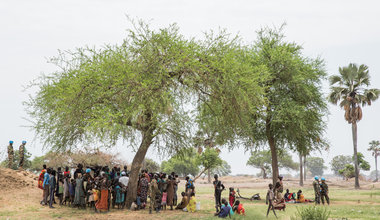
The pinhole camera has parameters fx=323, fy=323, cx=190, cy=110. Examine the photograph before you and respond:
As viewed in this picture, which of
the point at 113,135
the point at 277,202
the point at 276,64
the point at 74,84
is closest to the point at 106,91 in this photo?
the point at 74,84

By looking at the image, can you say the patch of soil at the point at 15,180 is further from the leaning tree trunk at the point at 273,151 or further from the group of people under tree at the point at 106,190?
the leaning tree trunk at the point at 273,151

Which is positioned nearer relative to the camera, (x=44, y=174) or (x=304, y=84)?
(x=44, y=174)

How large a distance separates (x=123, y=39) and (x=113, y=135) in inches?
213

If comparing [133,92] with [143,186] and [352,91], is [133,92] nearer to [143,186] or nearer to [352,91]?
[143,186]

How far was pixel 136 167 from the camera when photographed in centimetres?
1767

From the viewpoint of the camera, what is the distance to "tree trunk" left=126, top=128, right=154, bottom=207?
1734cm

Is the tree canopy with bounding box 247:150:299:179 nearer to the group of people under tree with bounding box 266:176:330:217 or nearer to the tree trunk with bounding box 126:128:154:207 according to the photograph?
the group of people under tree with bounding box 266:176:330:217

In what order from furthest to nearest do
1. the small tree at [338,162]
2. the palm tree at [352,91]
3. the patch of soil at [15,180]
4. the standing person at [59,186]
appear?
the small tree at [338,162], the palm tree at [352,91], the patch of soil at [15,180], the standing person at [59,186]

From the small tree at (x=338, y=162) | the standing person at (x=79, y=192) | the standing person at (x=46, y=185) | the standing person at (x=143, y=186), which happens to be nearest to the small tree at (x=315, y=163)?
the small tree at (x=338, y=162)

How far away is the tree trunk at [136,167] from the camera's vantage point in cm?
1734

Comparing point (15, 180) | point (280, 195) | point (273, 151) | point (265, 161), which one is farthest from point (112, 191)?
point (265, 161)

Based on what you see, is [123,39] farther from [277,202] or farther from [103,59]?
[277,202]

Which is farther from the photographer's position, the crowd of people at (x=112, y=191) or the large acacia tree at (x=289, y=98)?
the large acacia tree at (x=289, y=98)

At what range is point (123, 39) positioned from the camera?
17109 mm
